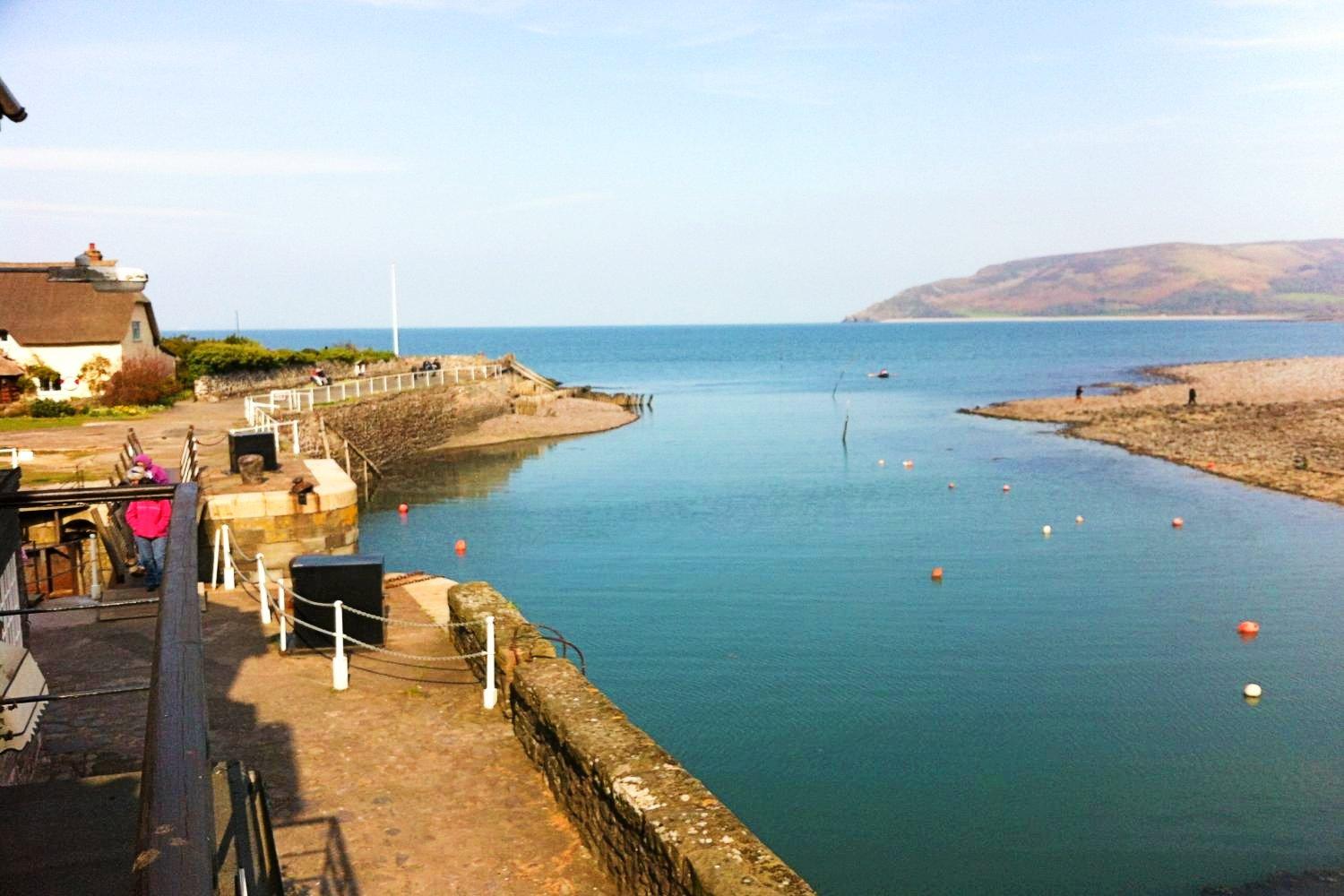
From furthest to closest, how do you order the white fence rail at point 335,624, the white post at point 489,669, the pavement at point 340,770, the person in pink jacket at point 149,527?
the person in pink jacket at point 149,527 → the white fence rail at point 335,624 → the white post at point 489,669 → the pavement at point 340,770

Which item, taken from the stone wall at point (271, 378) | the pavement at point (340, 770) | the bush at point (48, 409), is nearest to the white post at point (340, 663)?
the pavement at point (340, 770)

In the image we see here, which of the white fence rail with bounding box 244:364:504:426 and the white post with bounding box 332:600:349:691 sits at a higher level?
the white fence rail with bounding box 244:364:504:426

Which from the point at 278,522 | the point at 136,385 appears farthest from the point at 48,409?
the point at 278,522

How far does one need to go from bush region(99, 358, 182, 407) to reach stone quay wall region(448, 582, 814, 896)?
3601cm

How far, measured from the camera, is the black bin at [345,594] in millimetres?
12852

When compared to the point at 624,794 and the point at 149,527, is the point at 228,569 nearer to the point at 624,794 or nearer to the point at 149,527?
the point at 149,527

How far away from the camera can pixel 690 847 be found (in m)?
6.84

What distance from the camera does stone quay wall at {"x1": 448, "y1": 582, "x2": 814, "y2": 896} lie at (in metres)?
6.67

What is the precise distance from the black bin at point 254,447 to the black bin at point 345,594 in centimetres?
1019

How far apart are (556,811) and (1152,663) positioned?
52.4 ft

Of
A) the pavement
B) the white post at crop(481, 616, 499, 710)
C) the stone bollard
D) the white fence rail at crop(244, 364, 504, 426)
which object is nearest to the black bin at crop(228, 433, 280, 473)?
the stone bollard

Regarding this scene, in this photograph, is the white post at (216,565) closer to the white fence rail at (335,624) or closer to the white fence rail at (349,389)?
the white fence rail at (335,624)

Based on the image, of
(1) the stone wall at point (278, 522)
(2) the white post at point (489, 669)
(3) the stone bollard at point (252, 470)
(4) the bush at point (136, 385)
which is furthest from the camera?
(4) the bush at point (136, 385)

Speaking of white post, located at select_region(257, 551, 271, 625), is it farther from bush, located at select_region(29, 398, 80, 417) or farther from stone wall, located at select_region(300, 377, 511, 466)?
bush, located at select_region(29, 398, 80, 417)
